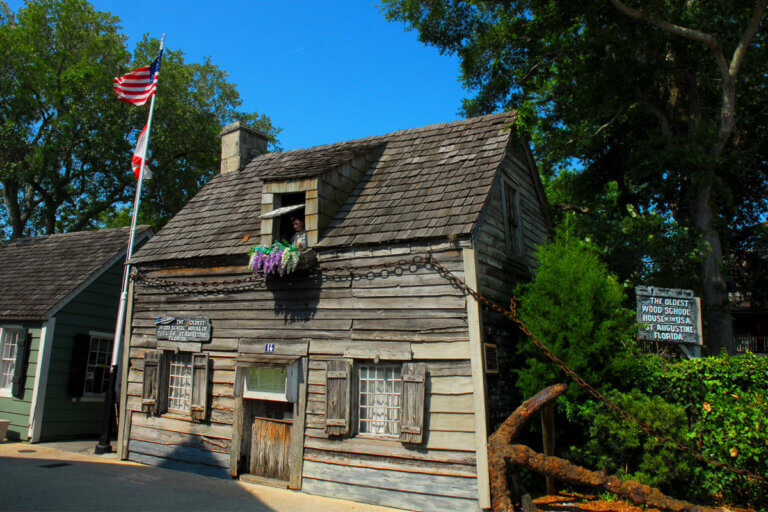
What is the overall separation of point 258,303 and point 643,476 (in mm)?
6977

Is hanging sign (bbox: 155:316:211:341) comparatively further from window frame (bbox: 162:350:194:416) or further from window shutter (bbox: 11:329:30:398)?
window shutter (bbox: 11:329:30:398)

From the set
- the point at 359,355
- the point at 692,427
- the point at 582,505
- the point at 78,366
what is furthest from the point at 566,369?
the point at 78,366

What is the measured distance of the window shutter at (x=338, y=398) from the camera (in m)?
8.62

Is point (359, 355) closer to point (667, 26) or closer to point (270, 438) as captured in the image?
point (270, 438)

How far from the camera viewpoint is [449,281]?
823cm

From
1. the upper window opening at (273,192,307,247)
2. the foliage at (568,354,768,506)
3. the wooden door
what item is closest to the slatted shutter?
the wooden door

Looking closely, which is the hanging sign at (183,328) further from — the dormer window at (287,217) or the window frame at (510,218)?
the window frame at (510,218)

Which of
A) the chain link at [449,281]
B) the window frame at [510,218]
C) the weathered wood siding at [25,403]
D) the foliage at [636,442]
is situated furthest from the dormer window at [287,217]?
the weathered wood siding at [25,403]

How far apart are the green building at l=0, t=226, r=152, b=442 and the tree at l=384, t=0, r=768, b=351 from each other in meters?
12.3

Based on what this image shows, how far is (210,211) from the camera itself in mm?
12695

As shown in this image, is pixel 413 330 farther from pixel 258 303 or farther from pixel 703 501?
pixel 703 501

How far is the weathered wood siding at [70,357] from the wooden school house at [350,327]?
11.7 ft

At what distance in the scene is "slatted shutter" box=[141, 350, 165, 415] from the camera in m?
11.1

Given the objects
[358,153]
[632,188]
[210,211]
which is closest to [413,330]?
[358,153]
